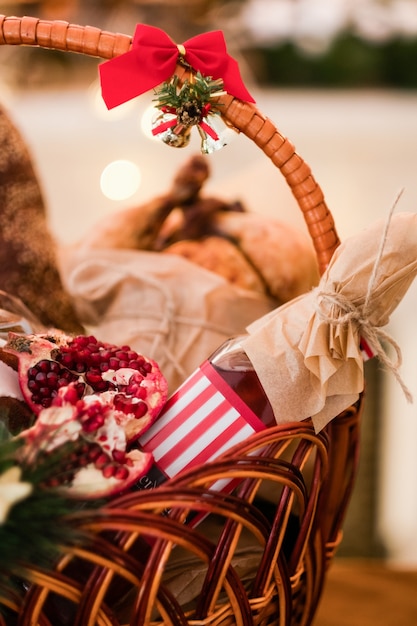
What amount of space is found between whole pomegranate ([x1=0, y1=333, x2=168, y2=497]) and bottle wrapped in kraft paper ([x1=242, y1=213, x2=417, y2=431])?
0.32 ft

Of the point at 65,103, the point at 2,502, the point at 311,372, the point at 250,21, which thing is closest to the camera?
Result: the point at 2,502

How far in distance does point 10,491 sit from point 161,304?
1.40 ft

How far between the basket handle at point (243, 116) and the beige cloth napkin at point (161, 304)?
175 mm

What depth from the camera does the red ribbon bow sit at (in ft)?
2.02

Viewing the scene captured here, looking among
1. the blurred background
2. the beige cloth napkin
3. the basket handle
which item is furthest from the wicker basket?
the blurred background

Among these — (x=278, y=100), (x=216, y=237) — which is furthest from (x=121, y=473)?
(x=278, y=100)

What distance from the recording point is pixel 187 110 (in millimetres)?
610

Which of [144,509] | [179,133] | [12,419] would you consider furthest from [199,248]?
[144,509]

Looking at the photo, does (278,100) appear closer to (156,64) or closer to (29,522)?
(156,64)

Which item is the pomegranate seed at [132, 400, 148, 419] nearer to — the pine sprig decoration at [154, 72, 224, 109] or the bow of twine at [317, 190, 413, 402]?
the bow of twine at [317, 190, 413, 402]

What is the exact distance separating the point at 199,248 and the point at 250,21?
1983 millimetres

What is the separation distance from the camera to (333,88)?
2.68 m

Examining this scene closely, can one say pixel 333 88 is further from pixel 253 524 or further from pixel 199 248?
pixel 253 524

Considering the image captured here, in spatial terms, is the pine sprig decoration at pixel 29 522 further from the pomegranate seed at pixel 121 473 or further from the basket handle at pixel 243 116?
the basket handle at pixel 243 116
